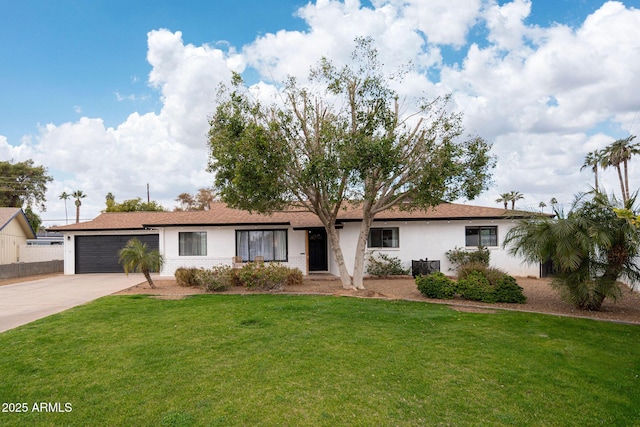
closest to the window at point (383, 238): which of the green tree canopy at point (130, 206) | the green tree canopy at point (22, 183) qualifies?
the green tree canopy at point (130, 206)

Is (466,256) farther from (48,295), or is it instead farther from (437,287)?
(48,295)

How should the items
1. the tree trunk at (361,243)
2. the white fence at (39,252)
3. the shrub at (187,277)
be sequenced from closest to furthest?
the tree trunk at (361,243)
the shrub at (187,277)
the white fence at (39,252)

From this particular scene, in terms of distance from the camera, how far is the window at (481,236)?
57.4 feet

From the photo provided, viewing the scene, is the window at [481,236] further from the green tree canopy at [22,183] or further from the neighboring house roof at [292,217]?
the green tree canopy at [22,183]

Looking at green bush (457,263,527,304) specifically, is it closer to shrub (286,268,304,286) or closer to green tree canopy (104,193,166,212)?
shrub (286,268,304,286)

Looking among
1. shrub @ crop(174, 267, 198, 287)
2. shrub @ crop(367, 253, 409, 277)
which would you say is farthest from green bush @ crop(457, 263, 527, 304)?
shrub @ crop(174, 267, 198, 287)

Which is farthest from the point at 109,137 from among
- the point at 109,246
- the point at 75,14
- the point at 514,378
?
the point at 514,378

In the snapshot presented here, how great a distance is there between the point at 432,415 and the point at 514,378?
181 cm

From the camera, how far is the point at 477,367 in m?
5.61

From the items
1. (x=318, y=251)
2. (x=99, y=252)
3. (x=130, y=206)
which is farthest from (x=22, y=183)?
(x=318, y=251)

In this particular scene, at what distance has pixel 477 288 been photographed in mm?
11102

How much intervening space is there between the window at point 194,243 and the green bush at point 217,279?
12.1ft

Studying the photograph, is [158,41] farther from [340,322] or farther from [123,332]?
[340,322]

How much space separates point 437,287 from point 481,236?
23.7ft
